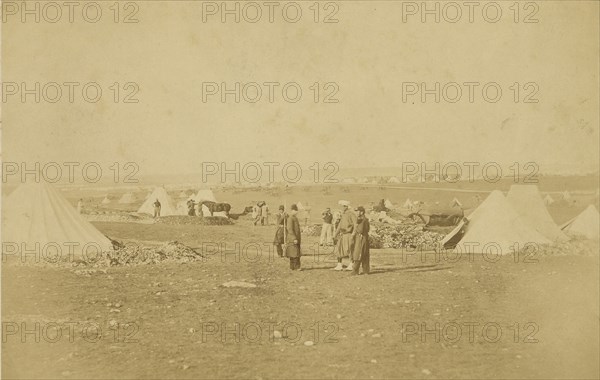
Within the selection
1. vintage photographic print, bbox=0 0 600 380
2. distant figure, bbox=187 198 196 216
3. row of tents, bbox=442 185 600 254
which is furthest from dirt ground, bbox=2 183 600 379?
distant figure, bbox=187 198 196 216

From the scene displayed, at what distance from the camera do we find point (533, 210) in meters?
7.94

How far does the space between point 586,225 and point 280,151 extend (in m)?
4.08

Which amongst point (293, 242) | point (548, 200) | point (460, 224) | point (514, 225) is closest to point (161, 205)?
point (293, 242)

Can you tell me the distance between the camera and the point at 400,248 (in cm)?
940

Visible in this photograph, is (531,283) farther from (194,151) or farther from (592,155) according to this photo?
(194,151)

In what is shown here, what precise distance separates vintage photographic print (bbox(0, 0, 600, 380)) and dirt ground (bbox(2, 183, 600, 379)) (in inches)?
1.1

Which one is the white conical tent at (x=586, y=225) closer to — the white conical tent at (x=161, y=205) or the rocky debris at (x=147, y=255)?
the rocky debris at (x=147, y=255)

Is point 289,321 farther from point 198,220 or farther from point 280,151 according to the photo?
point 198,220

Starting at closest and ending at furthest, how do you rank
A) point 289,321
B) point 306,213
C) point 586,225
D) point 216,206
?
point 289,321
point 586,225
point 216,206
point 306,213

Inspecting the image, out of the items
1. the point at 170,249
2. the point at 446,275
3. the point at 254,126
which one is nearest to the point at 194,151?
the point at 254,126

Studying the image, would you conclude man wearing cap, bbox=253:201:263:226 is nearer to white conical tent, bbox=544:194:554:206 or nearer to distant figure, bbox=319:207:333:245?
distant figure, bbox=319:207:333:245

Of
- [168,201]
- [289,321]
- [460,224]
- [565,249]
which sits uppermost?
[168,201]

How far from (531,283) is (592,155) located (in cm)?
183

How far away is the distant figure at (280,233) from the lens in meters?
7.77
